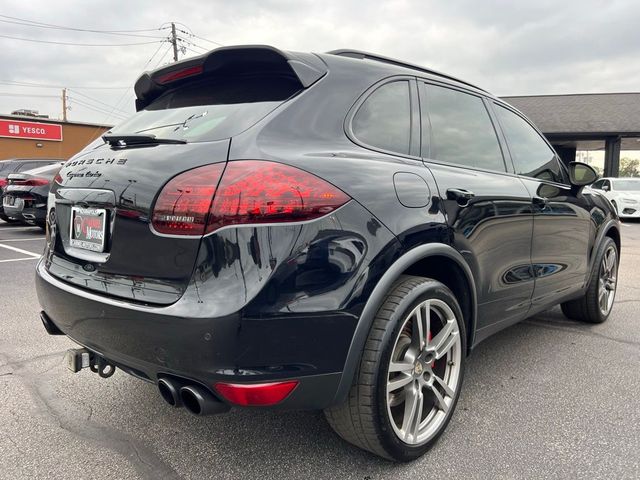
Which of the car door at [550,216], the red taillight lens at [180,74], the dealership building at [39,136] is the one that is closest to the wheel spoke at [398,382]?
the car door at [550,216]

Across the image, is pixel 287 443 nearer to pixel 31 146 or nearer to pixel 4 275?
pixel 4 275

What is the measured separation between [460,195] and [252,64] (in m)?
1.13

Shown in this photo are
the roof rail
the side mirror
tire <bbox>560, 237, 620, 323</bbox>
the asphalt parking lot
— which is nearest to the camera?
the asphalt parking lot

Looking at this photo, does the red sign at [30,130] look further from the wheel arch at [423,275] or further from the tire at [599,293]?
the wheel arch at [423,275]

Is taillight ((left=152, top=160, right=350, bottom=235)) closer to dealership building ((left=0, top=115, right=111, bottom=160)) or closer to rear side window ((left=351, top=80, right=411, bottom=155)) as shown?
rear side window ((left=351, top=80, right=411, bottom=155))

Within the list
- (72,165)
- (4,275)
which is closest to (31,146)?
(4,275)

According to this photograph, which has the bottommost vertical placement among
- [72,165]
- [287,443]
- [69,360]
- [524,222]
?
[287,443]

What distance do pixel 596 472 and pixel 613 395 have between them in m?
0.91

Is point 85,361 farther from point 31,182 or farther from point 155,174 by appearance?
point 31,182

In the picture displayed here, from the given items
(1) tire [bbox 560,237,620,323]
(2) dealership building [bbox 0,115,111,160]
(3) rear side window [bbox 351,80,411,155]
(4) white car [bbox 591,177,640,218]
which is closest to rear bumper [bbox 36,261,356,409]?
(3) rear side window [bbox 351,80,411,155]

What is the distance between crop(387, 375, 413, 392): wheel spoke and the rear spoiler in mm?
1256

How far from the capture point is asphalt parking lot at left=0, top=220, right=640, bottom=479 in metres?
2.14

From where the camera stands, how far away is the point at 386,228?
196cm

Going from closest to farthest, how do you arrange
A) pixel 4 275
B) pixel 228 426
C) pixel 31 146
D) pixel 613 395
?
1. pixel 228 426
2. pixel 613 395
3. pixel 4 275
4. pixel 31 146
